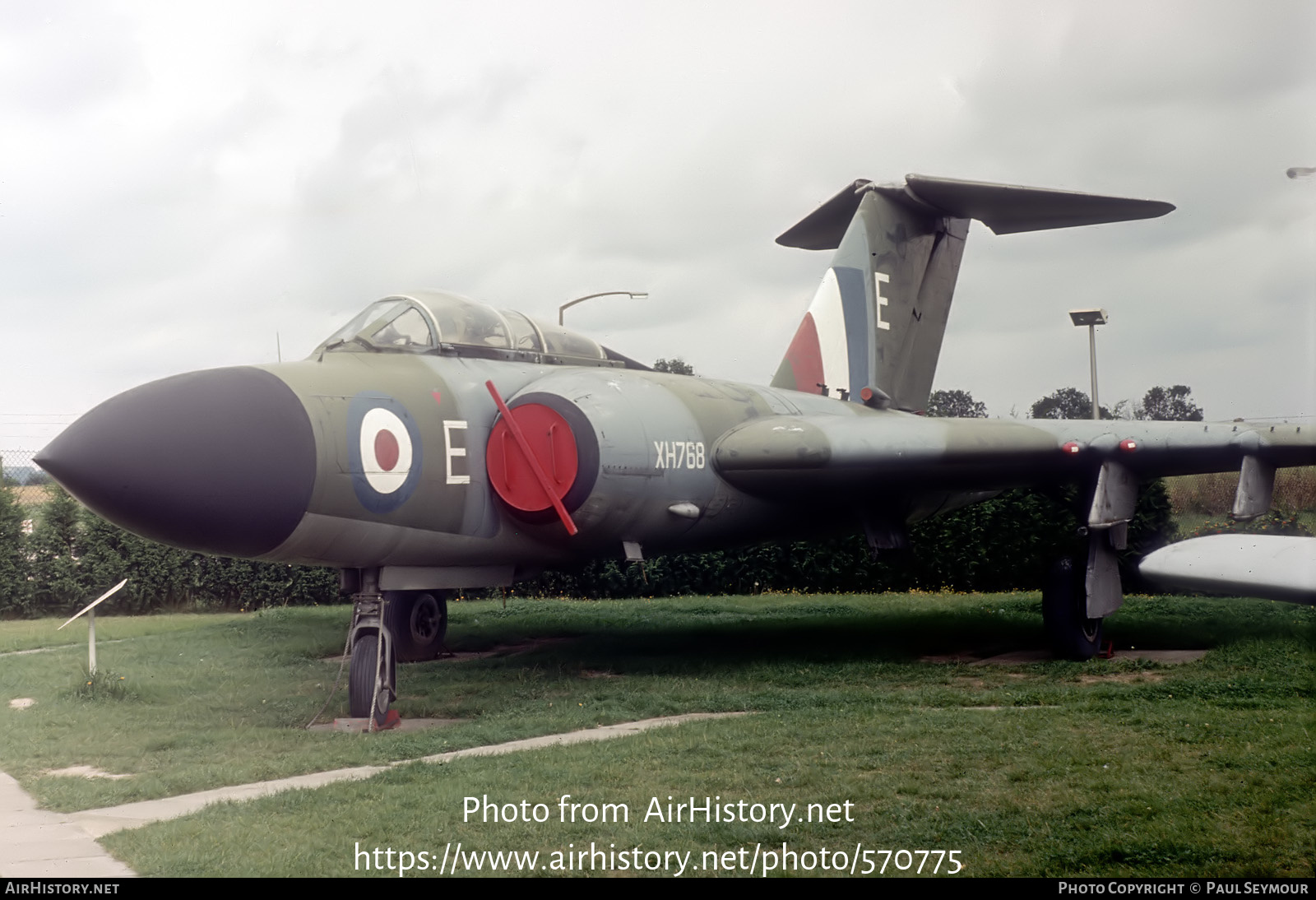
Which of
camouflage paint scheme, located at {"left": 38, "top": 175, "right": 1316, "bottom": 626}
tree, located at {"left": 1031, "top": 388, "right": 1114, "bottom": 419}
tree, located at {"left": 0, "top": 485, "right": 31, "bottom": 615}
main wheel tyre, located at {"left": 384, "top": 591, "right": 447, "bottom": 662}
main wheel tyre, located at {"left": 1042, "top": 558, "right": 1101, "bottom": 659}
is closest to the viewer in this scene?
camouflage paint scheme, located at {"left": 38, "top": 175, "right": 1316, "bottom": 626}

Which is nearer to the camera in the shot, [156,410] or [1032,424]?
[156,410]

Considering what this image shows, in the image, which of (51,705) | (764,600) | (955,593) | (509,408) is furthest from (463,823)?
(955,593)

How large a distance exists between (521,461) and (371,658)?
188 centimetres

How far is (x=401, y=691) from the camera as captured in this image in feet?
31.2

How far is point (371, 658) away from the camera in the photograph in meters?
8.23

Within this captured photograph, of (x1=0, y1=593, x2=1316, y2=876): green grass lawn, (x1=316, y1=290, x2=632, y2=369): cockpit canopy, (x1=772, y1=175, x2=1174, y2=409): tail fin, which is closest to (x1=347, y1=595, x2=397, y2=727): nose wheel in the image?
(x1=0, y1=593, x2=1316, y2=876): green grass lawn

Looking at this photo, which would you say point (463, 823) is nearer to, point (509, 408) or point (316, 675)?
point (509, 408)

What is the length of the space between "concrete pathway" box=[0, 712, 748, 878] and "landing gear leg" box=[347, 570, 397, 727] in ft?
3.82

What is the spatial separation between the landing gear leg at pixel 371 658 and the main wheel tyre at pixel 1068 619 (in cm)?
631

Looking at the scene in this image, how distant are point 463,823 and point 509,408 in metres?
4.37

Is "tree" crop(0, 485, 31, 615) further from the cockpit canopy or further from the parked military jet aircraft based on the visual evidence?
the cockpit canopy

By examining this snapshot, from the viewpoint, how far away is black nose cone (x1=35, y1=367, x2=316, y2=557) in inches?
277

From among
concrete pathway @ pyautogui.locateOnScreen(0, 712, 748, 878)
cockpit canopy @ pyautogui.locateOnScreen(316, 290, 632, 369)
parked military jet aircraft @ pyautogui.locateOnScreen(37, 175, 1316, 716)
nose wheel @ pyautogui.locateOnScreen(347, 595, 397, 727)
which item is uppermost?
cockpit canopy @ pyautogui.locateOnScreen(316, 290, 632, 369)

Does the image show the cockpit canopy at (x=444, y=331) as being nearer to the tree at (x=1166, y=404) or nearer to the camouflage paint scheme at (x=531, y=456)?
the camouflage paint scheme at (x=531, y=456)
